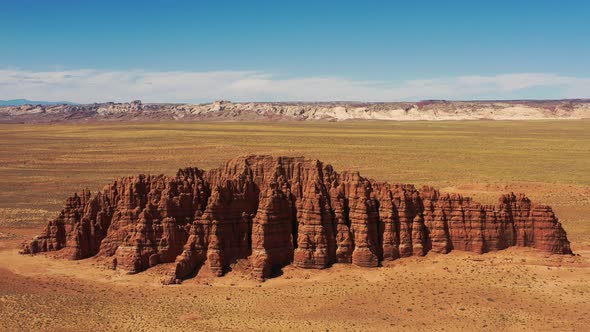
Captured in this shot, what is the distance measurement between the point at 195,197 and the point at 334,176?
10585 mm

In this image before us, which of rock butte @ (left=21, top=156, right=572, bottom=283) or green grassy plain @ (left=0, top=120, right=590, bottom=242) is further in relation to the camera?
green grassy plain @ (left=0, top=120, right=590, bottom=242)

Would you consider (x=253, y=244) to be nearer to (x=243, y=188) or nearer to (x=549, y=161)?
(x=243, y=188)

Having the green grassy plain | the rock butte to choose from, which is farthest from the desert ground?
the green grassy plain

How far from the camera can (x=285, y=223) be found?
118 feet

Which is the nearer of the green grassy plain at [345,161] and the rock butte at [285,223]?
the rock butte at [285,223]

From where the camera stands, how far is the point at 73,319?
2869 cm

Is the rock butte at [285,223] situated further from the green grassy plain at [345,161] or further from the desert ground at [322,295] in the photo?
the green grassy plain at [345,161]

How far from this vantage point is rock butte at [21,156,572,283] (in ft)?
115

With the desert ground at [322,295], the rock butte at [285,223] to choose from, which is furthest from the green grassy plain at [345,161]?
the desert ground at [322,295]

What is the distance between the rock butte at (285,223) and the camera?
35.0 meters

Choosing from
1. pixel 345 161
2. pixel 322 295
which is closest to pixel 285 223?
pixel 322 295

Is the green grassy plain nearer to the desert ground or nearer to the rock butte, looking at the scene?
the rock butte

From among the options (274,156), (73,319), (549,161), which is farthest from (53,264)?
(549,161)

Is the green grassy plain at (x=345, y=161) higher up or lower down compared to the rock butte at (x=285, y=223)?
lower down
